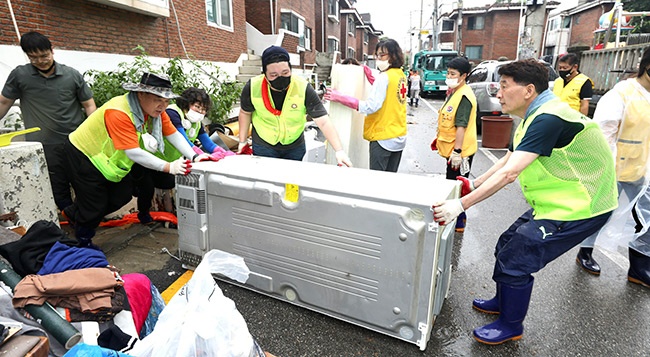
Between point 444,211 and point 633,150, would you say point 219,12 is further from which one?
point 444,211

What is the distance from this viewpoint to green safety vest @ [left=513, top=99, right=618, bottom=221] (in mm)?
1985

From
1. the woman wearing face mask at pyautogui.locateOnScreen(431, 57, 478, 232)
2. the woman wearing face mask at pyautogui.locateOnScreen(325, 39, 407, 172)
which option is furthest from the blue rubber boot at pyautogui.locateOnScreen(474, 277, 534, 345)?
the woman wearing face mask at pyautogui.locateOnScreen(325, 39, 407, 172)

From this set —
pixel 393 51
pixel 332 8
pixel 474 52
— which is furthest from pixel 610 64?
pixel 474 52

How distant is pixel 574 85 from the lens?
5184mm

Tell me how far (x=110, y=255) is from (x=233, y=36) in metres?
9.64

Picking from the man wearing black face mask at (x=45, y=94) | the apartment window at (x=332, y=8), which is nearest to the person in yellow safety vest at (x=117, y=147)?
the man wearing black face mask at (x=45, y=94)

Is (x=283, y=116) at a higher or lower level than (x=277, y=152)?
higher

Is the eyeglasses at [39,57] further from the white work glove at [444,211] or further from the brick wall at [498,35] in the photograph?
the brick wall at [498,35]

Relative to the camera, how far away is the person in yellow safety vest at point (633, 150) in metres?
2.81

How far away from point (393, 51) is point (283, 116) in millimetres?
1303

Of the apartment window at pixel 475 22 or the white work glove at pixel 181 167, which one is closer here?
the white work glove at pixel 181 167

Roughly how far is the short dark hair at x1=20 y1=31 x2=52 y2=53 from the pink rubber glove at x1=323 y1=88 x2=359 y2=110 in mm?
2737

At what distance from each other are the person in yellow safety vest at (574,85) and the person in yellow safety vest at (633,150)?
2565mm

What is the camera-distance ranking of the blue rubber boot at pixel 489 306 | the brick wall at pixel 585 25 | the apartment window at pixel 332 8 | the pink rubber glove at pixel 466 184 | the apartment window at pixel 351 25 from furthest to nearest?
1. the apartment window at pixel 351 25
2. the brick wall at pixel 585 25
3. the apartment window at pixel 332 8
4. the blue rubber boot at pixel 489 306
5. the pink rubber glove at pixel 466 184
